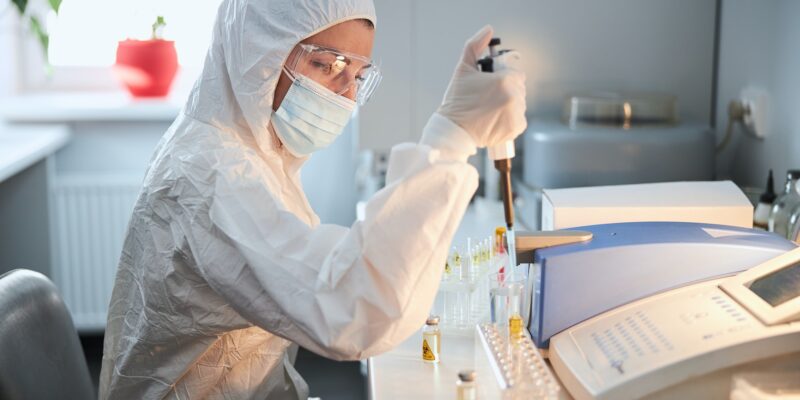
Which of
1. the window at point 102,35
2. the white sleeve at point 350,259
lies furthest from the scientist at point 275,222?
the window at point 102,35

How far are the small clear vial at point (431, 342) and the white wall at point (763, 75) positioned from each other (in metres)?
0.89

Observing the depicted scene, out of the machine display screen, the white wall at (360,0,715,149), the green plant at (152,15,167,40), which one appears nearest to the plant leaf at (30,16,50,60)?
the green plant at (152,15,167,40)

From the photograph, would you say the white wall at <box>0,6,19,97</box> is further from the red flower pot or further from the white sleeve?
the white sleeve

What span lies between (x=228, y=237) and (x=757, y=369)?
633 mm

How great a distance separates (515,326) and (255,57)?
1.75 feet

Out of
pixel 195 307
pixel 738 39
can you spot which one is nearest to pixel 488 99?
pixel 195 307

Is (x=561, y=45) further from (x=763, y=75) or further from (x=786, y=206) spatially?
(x=786, y=206)

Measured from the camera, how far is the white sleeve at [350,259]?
99 centimetres

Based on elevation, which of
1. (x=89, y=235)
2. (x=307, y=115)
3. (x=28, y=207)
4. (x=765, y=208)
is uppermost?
(x=307, y=115)

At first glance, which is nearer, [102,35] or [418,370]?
[418,370]

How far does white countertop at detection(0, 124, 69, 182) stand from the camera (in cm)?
246

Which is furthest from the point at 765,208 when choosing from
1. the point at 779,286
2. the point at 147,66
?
the point at 147,66

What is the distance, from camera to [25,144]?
8.93 ft

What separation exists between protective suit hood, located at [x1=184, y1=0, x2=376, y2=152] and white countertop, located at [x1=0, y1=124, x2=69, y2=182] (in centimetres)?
130
